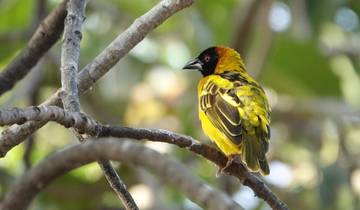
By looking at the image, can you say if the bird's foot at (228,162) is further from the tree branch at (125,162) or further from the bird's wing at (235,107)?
the tree branch at (125,162)

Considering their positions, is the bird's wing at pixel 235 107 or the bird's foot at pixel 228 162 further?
the bird's wing at pixel 235 107

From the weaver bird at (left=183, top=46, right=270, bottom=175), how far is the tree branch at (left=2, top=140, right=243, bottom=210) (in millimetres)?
1897

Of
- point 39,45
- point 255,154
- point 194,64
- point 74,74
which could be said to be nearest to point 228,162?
point 255,154

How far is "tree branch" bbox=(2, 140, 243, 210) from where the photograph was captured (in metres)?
1.86

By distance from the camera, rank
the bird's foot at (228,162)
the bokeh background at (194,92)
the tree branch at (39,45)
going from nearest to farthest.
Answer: the bird's foot at (228,162)
the tree branch at (39,45)
the bokeh background at (194,92)

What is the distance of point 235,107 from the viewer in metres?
4.97

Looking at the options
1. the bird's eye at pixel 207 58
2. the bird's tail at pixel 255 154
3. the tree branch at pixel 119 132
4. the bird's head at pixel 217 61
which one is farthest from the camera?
the bird's eye at pixel 207 58

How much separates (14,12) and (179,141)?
523 cm

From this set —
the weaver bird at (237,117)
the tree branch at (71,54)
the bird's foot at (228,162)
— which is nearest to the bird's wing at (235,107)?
the weaver bird at (237,117)

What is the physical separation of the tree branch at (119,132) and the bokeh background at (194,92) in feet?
9.61

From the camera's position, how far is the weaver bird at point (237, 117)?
4619mm

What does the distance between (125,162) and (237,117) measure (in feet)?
9.31

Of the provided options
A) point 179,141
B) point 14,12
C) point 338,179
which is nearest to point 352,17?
point 338,179

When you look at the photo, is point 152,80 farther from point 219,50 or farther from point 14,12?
point 219,50
